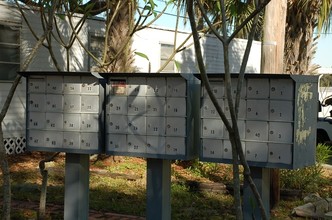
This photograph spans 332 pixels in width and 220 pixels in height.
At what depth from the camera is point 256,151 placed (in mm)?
4512

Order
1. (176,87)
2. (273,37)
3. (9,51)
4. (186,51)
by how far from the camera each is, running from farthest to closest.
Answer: (186,51) → (9,51) → (273,37) → (176,87)

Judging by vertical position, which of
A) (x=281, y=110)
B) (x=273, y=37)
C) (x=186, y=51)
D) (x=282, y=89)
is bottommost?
(x=281, y=110)

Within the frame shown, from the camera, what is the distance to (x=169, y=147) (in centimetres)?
485

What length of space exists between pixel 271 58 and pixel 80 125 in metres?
3.14

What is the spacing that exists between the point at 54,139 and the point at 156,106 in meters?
1.08

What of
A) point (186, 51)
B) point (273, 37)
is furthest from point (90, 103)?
point (186, 51)

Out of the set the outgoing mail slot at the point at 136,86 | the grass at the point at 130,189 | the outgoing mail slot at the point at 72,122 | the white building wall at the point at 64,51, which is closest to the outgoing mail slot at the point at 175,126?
the outgoing mail slot at the point at 136,86

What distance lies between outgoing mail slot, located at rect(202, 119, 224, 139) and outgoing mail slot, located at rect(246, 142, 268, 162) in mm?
259

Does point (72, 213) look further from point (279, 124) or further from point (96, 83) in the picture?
point (279, 124)

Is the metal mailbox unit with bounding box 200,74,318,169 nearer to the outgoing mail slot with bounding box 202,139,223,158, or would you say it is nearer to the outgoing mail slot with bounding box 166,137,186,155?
the outgoing mail slot with bounding box 202,139,223,158

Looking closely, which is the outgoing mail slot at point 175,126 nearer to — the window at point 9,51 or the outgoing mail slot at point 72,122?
the outgoing mail slot at point 72,122

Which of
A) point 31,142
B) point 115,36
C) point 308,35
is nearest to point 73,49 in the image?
point 115,36

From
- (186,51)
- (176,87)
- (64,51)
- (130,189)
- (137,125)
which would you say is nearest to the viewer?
(176,87)

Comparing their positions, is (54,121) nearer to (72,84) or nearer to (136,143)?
(72,84)
